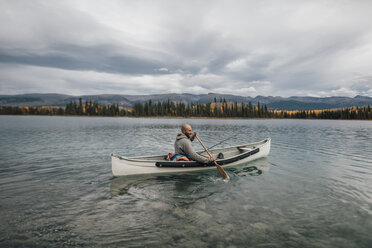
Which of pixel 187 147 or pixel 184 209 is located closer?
pixel 184 209

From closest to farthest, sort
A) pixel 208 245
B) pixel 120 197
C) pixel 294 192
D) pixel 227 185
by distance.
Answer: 1. pixel 208 245
2. pixel 120 197
3. pixel 294 192
4. pixel 227 185

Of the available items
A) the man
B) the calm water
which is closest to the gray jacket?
the man

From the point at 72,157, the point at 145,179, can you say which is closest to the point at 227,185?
the point at 145,179

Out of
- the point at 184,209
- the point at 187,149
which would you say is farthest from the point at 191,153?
the point at 184,209

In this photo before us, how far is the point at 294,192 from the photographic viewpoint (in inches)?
399

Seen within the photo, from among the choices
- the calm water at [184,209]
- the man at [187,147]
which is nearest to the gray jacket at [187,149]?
the man at [187,147]

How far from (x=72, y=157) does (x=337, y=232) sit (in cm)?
1873

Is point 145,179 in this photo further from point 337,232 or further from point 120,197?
point 337,232

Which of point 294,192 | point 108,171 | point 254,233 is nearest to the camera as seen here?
point 254,233

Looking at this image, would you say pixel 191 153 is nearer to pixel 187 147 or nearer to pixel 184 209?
pixel 187 147

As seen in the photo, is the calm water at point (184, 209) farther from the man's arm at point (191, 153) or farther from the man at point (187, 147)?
the man at point (187, 147)

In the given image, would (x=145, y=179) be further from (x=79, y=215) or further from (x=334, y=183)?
(x=334, y=183)

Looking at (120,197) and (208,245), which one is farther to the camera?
(120,197)

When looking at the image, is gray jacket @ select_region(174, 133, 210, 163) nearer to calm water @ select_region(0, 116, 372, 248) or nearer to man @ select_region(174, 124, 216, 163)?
man @ select_region(174, 124, 216, 163)
